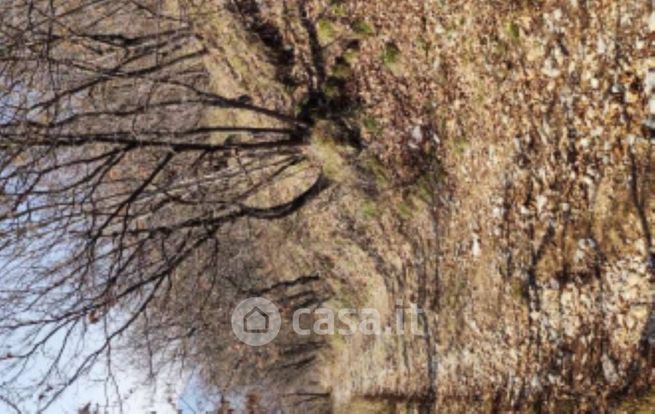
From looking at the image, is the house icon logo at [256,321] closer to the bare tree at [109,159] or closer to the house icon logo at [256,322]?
the house icon logo at [256,322]

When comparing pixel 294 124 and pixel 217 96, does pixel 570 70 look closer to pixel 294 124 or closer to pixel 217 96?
pixel 294 124

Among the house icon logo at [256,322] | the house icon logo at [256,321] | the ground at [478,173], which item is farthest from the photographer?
the house icon logo at [256,322]

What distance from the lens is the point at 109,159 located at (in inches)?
309

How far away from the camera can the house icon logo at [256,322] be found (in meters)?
14.0

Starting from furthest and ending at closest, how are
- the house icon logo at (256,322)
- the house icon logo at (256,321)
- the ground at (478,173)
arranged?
the house icon logo at (256,322), the house icon logo at (256,321), the ground at (478,173)

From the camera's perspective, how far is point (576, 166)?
4711 mm

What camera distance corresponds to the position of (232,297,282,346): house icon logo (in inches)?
531

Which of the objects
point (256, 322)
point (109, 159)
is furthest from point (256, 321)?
point (109, 159)

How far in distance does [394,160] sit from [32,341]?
442 centimetres

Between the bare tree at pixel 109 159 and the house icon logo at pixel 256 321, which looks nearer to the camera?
the bare tree at pixel 109 159

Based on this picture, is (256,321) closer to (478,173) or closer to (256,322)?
(256,322)

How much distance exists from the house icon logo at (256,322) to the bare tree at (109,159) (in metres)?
4.43

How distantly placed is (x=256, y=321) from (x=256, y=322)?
2.5 inches

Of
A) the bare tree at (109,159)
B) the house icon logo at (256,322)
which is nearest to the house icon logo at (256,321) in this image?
the house icon logo at (256,322)
